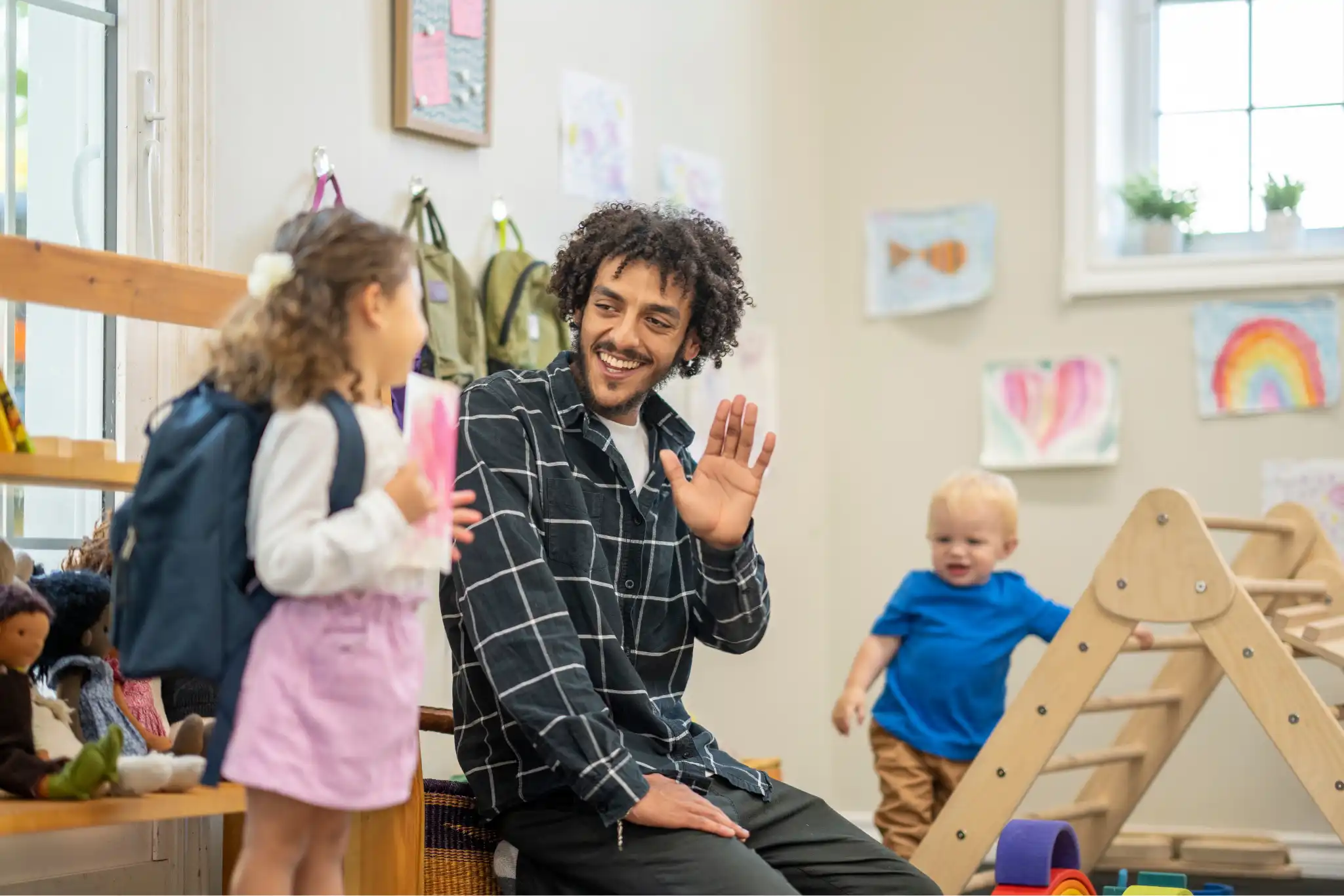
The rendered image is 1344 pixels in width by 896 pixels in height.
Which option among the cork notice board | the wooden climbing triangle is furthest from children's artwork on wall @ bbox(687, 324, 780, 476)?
the wooden climbing triangle

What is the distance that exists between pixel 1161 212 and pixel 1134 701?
51.0 inches

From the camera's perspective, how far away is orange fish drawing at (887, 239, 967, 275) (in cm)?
365

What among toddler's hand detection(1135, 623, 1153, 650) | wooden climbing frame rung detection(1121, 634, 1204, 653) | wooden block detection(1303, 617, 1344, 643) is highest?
wooden block detection(1303, 617, 1344, 643)

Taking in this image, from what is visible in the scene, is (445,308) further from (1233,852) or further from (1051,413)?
(1233,852)

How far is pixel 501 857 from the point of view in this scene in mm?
1897

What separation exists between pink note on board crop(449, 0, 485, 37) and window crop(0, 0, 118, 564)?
678mm

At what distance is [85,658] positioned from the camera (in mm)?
1718

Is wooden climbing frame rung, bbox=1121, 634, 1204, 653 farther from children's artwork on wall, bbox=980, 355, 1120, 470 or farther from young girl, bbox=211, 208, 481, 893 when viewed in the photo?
young girl, bbox=211, 208, 481, 893

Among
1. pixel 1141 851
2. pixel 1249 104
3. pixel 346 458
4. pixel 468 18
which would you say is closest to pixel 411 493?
pixel 346 458

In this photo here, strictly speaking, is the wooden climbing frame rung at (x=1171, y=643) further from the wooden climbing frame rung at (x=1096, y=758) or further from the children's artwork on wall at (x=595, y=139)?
the children's artwork on wall at (x=595, y=139)

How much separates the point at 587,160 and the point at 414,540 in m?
1.95

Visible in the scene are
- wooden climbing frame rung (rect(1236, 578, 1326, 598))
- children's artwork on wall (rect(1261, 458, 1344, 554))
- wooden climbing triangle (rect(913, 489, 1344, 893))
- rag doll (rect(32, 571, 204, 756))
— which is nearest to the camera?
rag doll (rect(32, 571, 204, 756))

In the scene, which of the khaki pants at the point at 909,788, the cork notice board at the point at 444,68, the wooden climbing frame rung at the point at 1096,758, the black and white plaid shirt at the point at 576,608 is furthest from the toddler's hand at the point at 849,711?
the cork notice board at the point at 444,68

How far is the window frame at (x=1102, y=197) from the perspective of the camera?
344 cm
